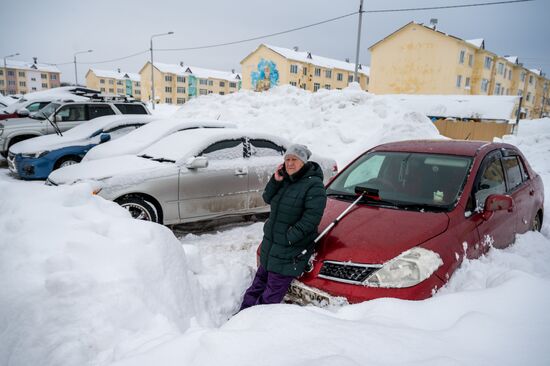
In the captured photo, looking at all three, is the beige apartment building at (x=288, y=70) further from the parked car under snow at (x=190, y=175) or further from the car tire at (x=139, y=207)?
the car tire at (x=139, y=207)

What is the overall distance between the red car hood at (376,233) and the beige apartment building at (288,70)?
4875 centimetres

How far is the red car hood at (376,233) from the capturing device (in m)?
2.60

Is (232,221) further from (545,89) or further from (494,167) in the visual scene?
(545,89)

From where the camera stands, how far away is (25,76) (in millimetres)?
86688

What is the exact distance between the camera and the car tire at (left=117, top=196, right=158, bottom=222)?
4746 mm

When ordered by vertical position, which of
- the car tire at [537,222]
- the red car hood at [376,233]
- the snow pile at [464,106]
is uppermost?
the snow pile at [464,106]

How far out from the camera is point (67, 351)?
5.97 ft

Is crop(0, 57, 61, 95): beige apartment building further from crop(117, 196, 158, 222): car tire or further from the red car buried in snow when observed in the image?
the red car buried in snow

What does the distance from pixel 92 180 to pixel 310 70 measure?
54788 mm

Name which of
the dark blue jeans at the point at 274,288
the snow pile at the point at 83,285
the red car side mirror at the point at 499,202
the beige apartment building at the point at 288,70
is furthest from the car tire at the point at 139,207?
the beige apartment building at the point at 288,70

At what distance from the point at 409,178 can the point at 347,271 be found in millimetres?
1572


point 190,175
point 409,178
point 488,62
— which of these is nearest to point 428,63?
point 488,62

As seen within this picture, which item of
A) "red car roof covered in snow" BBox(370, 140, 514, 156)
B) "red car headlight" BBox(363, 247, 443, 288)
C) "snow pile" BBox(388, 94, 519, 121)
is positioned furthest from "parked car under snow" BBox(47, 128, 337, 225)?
"snow pile" BBox(388, 94, 519, 121)

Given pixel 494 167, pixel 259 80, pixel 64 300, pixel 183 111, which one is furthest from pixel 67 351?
pixel 259 80
